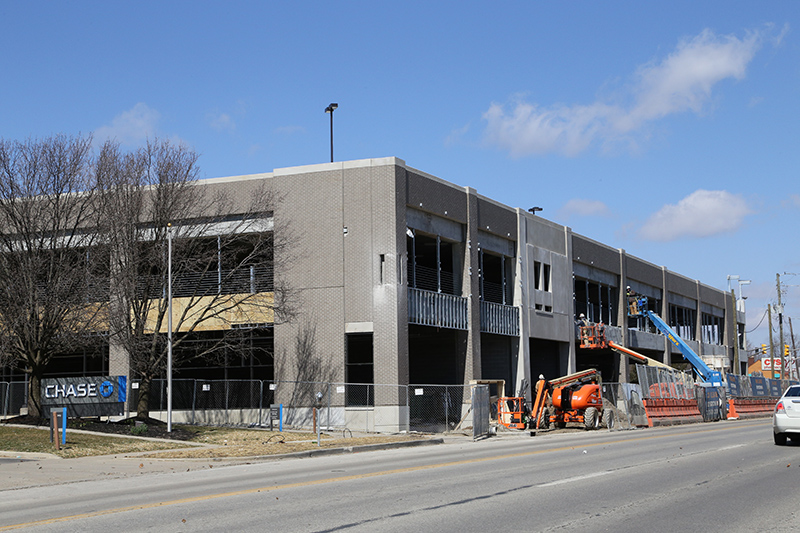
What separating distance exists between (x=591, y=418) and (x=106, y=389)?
63.3 feet

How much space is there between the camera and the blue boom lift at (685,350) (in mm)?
50812

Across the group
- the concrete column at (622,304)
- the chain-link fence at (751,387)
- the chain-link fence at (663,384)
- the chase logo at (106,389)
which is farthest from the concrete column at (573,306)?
the chase logo at (106,389)

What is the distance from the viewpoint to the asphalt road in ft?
33.0

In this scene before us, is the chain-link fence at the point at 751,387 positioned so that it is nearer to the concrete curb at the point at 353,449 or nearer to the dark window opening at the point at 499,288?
the dark window opening at the point at 499,288

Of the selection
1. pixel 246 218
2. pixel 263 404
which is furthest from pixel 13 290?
pixel 263 404

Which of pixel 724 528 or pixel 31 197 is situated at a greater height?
pixel 31 197

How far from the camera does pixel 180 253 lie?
3284 cm

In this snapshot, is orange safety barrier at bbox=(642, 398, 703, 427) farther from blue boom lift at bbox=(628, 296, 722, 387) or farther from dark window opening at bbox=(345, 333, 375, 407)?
dark window opening at bbox=(345, 333, 375, 407)

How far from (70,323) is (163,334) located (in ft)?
17.4

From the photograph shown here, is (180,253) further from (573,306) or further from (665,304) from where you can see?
(665,304)

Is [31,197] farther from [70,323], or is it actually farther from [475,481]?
[475,481]

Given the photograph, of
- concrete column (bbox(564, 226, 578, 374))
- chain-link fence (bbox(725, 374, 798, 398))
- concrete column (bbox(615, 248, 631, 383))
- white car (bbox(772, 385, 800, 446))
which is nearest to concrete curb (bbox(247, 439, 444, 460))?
white car (bbox(772, 385, 800, 446))

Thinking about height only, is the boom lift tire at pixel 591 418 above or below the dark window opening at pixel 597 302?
below

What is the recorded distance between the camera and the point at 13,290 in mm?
28422
